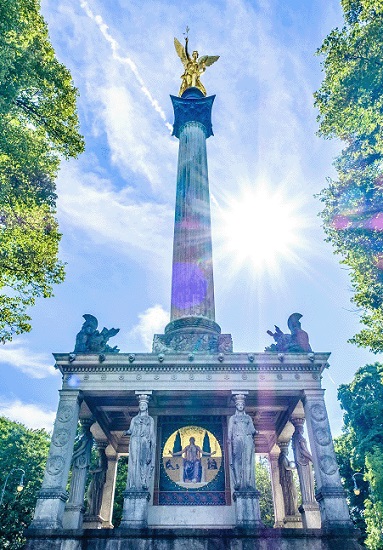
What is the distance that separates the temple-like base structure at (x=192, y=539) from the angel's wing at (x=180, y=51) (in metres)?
29.8

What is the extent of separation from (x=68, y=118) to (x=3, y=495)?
3030 centimetres

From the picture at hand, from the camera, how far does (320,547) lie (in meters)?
12.5

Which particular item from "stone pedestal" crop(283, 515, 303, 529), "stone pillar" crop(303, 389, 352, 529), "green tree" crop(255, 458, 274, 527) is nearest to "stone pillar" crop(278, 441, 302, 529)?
"stone pedestal" crop(283, 515, 303, 529)

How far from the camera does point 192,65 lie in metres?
30.4

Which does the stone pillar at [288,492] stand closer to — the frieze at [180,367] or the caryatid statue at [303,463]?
the caryatid statue at [303,463]

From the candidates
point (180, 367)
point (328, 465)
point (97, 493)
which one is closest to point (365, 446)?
point (328, 465)

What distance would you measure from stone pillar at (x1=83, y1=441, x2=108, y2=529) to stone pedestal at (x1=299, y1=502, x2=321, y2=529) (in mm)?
8237

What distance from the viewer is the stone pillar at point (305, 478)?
15078 mm

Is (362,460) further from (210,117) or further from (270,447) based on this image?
(210,117)

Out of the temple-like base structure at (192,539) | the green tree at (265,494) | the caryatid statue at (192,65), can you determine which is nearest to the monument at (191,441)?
the temple-like base structure at (192,539)

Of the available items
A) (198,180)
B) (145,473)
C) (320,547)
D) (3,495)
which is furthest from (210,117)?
(3,495)

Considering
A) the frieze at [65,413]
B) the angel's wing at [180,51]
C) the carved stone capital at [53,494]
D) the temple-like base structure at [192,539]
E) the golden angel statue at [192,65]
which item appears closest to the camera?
the temple-like base structure at [192,539]

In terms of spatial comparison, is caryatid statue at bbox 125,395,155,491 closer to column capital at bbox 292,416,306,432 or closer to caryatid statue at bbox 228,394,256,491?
caryatid statue at bbox 228,394,256,491

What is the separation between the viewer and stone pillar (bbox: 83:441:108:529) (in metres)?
17.1
